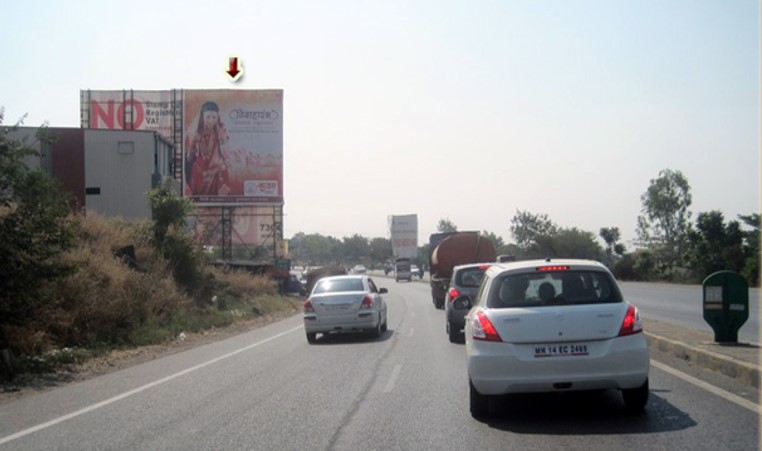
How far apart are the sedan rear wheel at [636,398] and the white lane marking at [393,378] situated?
3.34 metres

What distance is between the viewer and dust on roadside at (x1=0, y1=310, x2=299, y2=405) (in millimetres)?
12633

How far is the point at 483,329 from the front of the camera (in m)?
8.48

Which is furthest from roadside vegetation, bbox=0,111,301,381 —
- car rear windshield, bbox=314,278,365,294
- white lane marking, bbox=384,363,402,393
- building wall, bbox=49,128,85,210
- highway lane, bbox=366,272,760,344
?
highway lane, bbox=366,272,760,344

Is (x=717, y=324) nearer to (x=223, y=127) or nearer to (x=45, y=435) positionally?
(x=45, y=435)

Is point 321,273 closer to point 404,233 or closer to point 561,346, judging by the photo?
point 404,233

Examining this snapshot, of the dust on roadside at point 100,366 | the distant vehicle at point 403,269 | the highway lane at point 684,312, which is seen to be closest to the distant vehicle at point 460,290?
the highway lane at point 684,312

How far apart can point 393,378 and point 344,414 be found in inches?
110

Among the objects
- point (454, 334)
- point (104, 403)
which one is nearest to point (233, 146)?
point (454, 334)

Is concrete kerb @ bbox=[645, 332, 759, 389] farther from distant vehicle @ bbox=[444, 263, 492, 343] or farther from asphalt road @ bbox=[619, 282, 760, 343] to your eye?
distant vehicle @ bbox=[444, 263, 492, 343]

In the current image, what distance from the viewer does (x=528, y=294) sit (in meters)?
8.83

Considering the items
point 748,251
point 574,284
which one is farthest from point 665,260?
point 574,284

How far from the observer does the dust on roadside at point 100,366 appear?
12.6 meters

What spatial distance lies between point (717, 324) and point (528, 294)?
249 inches

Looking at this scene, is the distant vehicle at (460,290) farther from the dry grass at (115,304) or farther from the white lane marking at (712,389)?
the dry grass at (115,304)
